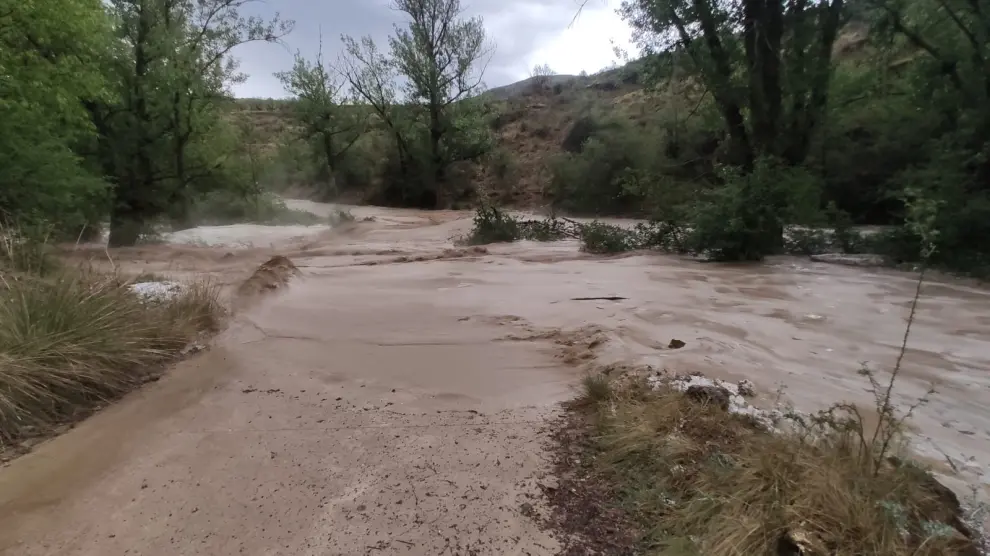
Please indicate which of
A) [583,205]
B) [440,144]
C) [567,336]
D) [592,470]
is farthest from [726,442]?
[440,144]

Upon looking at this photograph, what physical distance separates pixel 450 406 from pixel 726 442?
1.87 m

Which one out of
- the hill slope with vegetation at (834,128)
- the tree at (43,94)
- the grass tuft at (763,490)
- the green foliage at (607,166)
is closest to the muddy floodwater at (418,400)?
the grass tuft at (763,490)

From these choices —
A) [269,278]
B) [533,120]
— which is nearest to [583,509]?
[269,278]

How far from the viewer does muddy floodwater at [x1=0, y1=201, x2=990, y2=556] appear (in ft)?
9.34

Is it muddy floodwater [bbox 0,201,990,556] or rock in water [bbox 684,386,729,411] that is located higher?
rock in water [bbox 684,386,729,411]

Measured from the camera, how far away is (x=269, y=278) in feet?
27.1

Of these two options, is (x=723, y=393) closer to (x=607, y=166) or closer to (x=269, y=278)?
(x=269, y=278)

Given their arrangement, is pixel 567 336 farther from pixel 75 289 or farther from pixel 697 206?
pixel 697 206

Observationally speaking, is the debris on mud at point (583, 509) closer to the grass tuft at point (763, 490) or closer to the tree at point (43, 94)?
the grass tuft at point (763, 490)

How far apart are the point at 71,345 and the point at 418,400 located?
2541mm

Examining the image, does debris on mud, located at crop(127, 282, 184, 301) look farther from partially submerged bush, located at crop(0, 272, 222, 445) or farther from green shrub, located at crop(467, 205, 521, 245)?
green shrub, located at crop(467, 205, 521, 245)

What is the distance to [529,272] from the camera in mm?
10359

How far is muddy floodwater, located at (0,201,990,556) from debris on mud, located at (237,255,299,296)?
0.67 feet

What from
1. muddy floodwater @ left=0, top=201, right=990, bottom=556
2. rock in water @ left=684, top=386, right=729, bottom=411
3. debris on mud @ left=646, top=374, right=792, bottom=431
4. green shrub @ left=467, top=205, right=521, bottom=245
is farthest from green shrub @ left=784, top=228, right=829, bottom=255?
rock in water @ left=684, top=386, right=729, bottom=411
